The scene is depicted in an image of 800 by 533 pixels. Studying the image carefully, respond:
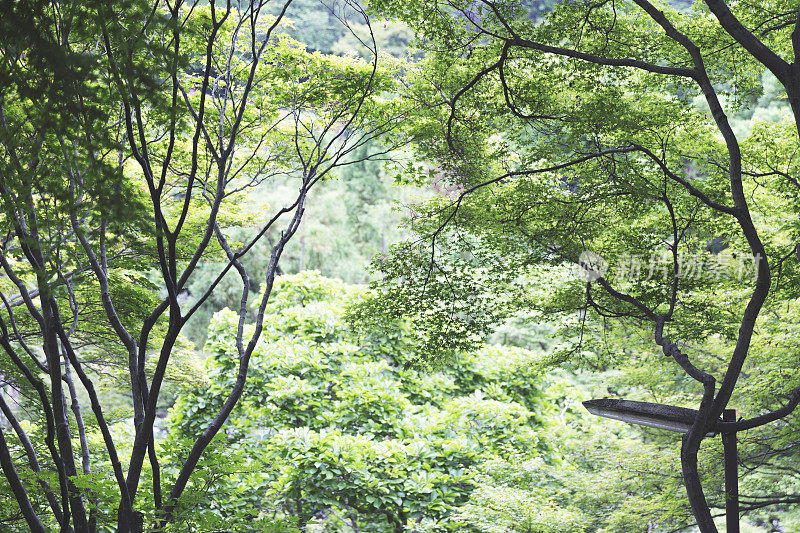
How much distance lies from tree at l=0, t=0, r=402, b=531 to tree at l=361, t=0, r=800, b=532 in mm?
642

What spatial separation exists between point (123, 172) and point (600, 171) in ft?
10.3

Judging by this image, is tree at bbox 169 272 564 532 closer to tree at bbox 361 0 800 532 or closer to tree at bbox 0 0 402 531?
tree at bbox 0 0 402 531

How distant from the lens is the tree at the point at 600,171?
13.3 ft

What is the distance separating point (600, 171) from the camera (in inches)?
172

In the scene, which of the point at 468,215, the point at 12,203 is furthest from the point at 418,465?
the point at 12,203

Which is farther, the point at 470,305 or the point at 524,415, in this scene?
the point at 524,415

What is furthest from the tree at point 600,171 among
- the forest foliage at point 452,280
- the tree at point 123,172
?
the tree at point 123,172

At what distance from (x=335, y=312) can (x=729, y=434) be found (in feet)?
16.7

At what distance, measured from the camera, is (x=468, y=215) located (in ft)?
16.0

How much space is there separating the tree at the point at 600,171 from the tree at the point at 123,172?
64cm

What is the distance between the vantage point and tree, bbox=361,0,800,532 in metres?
4.06

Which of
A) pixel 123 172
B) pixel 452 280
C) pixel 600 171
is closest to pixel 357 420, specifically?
pixel 452 280

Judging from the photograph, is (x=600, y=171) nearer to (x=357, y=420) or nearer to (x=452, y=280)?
(x=452, y=280)

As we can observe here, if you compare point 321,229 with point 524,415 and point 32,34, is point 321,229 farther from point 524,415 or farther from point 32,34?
point 32,34
